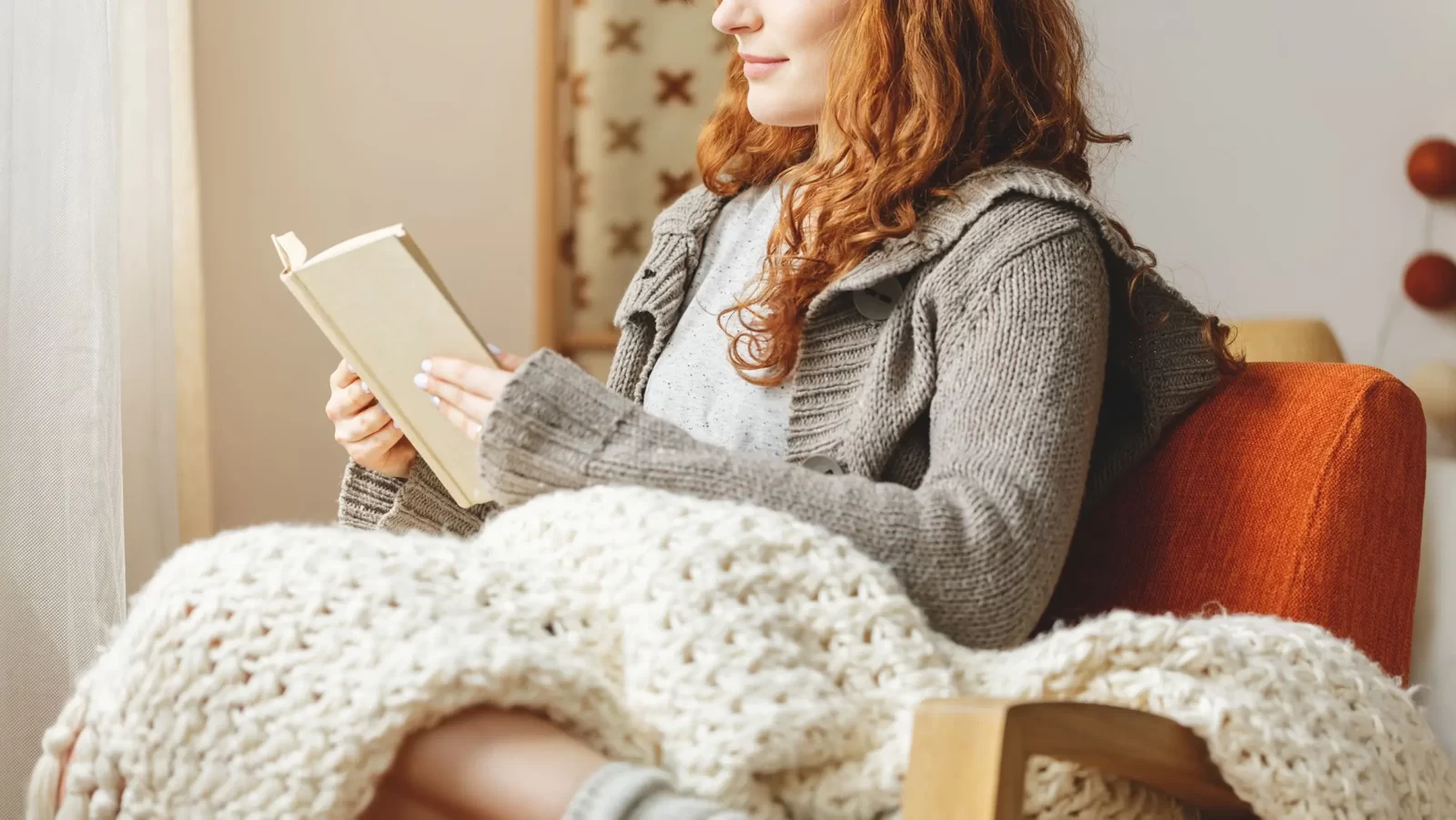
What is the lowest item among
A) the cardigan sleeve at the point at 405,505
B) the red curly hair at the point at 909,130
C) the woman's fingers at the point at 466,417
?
the cardigan sleeve at the point at 405,505

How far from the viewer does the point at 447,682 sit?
658mm

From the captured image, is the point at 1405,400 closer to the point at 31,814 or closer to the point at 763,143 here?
the point at 763,143

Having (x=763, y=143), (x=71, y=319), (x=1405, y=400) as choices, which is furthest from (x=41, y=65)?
(x=1405, y=400)

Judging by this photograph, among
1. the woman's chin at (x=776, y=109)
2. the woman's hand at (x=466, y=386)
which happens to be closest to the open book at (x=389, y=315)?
the woman's hand at (x=466, y=386)

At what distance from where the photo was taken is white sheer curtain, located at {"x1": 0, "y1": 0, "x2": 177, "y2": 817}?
127cm

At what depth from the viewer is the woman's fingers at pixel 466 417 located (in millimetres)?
903

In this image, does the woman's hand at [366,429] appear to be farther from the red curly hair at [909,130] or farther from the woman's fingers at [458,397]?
the red curly hair at [909,130]

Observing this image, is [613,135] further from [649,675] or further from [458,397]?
[649,675]

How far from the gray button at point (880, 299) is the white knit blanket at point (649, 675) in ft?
0.98

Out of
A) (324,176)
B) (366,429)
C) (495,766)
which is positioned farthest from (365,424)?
(324,176)

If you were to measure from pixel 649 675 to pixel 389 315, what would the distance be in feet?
1.19

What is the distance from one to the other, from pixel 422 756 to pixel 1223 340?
70 cm

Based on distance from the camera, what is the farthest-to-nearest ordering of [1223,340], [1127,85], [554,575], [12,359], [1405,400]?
[1127,85] < [12,359] < [1223,340] < [1405,400] < [554,575]

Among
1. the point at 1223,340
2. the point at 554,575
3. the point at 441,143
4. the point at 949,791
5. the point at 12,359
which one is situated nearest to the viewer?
the point at 949,791
